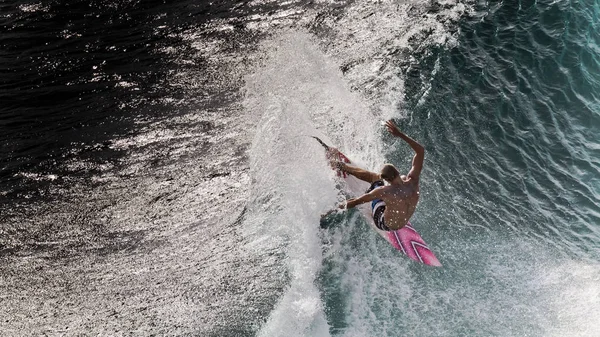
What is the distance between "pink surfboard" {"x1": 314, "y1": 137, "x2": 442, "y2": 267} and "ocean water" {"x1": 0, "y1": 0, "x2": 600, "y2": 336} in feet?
0.94

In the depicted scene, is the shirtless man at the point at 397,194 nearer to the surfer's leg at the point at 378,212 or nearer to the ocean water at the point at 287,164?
the surfer's leg at the point at 378,212

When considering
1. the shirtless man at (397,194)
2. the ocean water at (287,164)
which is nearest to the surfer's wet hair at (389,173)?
the shirtless man at (397,194)

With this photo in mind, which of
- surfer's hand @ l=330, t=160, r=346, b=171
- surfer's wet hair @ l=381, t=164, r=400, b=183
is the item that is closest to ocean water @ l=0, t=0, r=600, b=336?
surfer's hand @ l=330, t=160, r=346, b=171

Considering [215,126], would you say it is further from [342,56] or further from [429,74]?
[429,74]

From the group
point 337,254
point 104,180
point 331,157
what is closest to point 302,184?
point 331,157

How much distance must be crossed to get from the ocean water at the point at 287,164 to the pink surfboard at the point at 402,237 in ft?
0.94

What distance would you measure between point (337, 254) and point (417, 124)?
465 cm

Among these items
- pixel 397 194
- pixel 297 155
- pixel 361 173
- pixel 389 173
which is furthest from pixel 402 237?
pixel 297 155

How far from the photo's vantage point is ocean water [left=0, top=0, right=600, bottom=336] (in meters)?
10.6

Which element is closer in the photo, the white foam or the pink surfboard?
the white foam

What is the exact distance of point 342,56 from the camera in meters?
15.8

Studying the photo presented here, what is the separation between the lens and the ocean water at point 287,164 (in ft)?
34.7

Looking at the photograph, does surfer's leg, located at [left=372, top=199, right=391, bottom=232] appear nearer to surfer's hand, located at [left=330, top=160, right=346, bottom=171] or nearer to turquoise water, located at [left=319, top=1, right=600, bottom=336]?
turquoise water, located at [left=319, top=1, right=600, bottom=336]

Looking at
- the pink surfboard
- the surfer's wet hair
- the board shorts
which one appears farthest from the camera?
the board shorts
